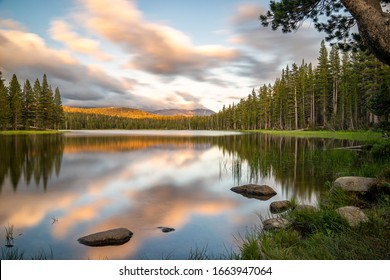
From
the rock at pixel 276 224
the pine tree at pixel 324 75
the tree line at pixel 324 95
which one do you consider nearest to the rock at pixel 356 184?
the rock at pixel 276 224

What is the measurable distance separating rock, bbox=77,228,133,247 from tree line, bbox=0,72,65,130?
51.7m

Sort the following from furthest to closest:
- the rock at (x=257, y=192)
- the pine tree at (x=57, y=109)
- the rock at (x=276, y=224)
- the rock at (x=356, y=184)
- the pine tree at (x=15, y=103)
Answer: the pine tree at (x=57, y=109) → the pine tree at (x=15, y=103) → the rock at (x=257, y=192) → the rock at (x=356, y=184) → the rock at (x=276, y=224)

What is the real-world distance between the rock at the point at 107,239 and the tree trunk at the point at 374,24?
19.9 ft

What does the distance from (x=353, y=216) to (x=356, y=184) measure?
2.61m

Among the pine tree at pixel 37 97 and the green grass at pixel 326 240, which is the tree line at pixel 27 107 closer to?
the pine tree at pixel 37 97

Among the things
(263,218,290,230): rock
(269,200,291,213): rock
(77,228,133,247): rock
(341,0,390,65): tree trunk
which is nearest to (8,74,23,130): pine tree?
(77,228,133,247): rock

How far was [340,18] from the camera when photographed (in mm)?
7773

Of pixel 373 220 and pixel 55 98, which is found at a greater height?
pixel 55 98

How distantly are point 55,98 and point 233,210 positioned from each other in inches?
3651

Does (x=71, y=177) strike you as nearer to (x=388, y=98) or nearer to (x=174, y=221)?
(x=174, y=221)

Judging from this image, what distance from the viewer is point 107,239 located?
6125mm

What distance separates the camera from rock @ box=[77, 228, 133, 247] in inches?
239

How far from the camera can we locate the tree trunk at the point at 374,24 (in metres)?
4.63
